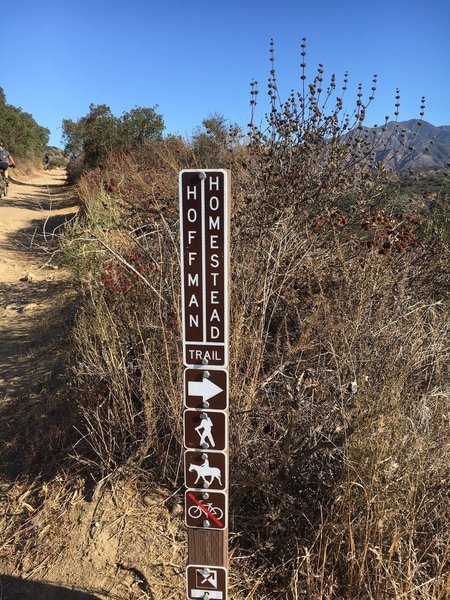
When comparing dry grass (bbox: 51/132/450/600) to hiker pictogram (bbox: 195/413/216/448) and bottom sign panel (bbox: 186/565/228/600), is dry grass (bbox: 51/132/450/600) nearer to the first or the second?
bottom sign panel (bbox: 186/565/228/600)

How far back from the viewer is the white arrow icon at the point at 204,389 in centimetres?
157

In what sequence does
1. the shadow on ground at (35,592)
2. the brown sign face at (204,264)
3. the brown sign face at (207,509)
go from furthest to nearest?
the shadow on ground at (35,592)
the brown sign face at (207,509)
the brown sign face at (204,264)

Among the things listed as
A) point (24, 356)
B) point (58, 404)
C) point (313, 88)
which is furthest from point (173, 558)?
point (313, 88)

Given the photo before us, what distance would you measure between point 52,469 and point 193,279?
1.99 meters

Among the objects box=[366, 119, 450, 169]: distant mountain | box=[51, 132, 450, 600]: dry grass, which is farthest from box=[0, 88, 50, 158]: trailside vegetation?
box=[51, 132, 450, 600]: dry grass

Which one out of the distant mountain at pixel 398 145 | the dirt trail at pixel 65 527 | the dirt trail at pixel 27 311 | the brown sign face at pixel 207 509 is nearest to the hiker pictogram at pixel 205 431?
the brown sign face at pixel 207 509

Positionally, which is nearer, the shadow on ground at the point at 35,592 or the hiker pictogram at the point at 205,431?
the hiker pictogram at the point at 205,431

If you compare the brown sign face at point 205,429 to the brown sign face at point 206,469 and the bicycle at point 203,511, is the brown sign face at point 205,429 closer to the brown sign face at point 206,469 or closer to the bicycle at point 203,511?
the brown sign face at point 206,469

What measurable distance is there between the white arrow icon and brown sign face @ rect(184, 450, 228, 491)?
214 mm

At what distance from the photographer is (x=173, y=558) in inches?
91.7

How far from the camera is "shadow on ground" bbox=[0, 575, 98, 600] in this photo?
2.19 m

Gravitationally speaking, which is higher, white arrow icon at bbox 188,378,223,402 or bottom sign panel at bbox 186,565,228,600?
white arrow icon at bbox 188,378,223,402

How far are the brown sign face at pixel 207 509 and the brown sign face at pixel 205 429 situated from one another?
18 cm

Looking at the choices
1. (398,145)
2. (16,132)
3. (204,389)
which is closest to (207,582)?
(204,389)
